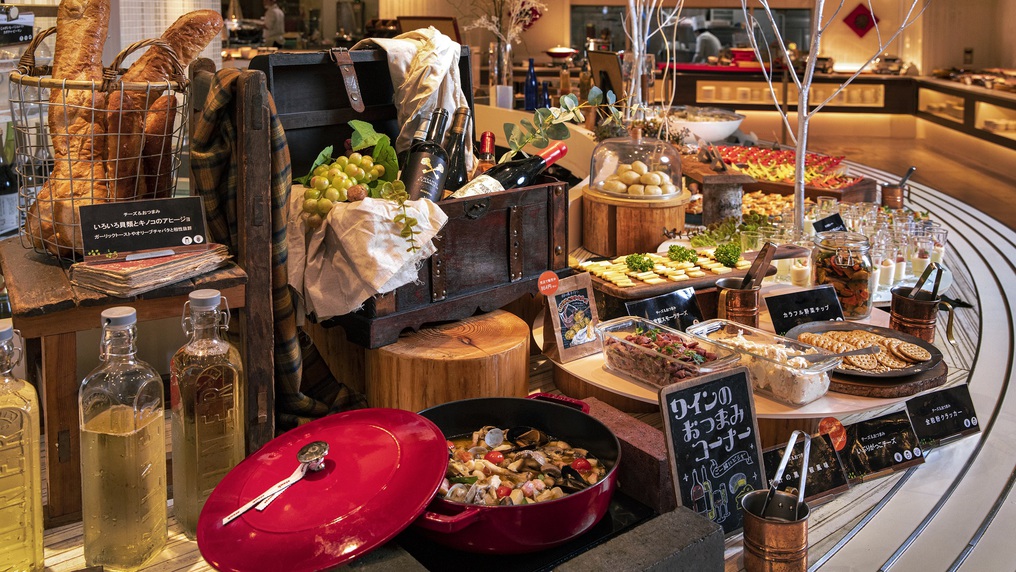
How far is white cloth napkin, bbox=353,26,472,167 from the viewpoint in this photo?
236cm

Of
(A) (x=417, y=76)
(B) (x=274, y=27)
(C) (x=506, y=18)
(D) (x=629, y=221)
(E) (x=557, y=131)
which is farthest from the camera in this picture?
(B) (x=274, y=27)

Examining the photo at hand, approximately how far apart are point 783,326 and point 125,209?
153 cm

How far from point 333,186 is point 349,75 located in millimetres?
440

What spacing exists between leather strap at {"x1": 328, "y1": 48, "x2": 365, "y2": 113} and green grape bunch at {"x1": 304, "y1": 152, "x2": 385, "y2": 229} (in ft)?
0.92

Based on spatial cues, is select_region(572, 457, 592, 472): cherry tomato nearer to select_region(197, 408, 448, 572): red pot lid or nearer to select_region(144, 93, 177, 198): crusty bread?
select_region(197, 408, 448, 572): red pot lid

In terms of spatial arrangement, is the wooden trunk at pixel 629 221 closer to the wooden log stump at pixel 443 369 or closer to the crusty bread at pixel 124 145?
the wooden log stump at pixel 443 369

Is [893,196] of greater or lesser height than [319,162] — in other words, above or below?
below

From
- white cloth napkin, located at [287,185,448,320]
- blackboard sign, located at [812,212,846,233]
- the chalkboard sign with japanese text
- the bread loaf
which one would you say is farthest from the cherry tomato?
blackboard sign, located at [812,212,846,233]

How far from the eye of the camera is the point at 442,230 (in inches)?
80.1

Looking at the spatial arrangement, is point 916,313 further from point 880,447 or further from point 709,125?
point 709,125

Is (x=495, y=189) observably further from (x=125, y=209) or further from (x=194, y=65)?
(x=125, y=209)

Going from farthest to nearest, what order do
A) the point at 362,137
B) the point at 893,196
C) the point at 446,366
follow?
1. the point at 893,196
2. the point at 362,137
3. the point at 446,366

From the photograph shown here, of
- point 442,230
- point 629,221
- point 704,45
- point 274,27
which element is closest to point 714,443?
point 442,230

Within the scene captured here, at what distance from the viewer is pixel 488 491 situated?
1.49m
